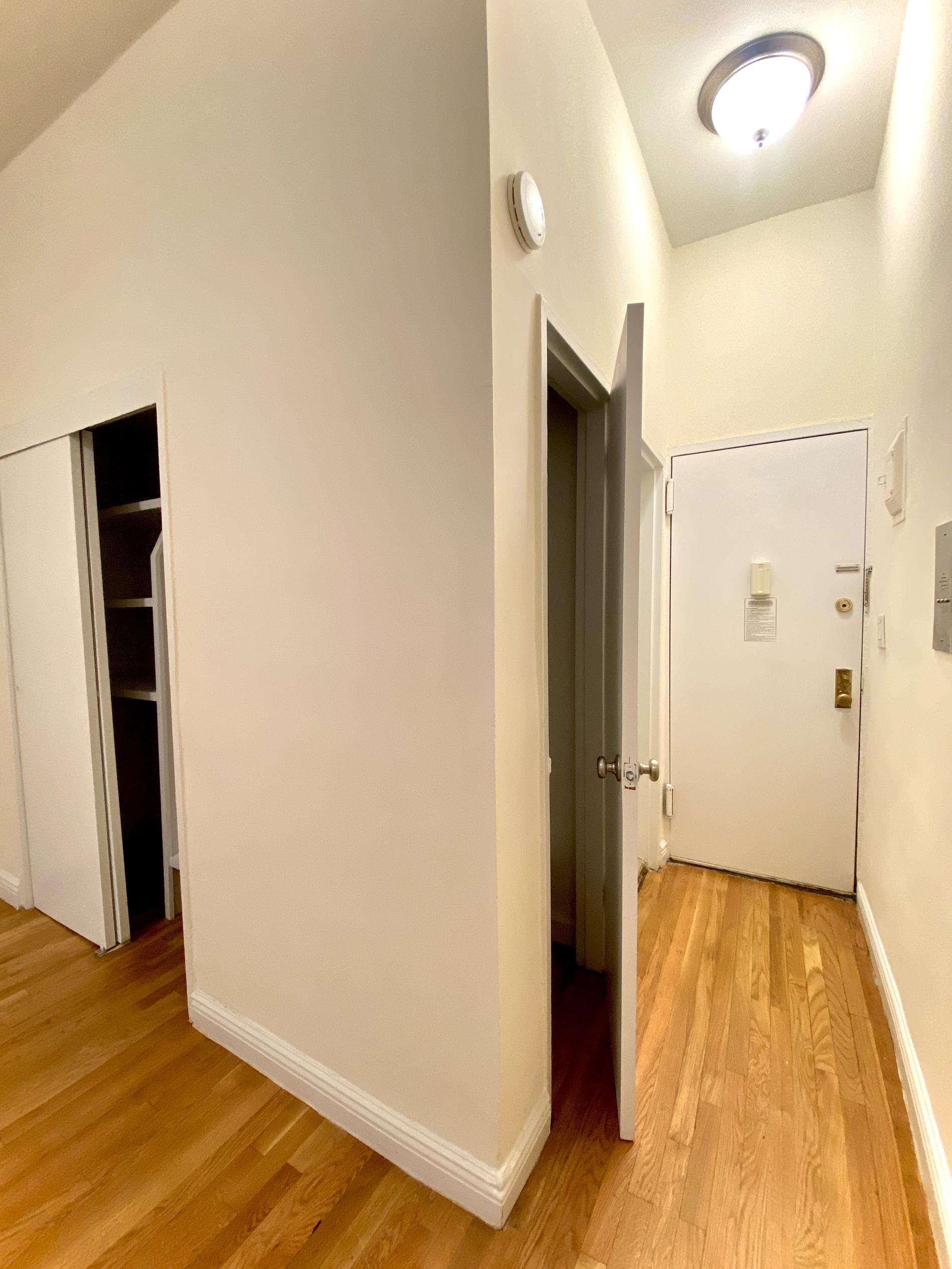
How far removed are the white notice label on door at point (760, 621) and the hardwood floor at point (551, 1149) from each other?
129cm

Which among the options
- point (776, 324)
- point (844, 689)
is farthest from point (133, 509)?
point (844, 689)

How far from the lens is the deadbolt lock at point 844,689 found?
7.68ft

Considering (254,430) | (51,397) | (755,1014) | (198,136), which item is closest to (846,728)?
(755,1014)

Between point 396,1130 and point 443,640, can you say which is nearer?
point 443,640

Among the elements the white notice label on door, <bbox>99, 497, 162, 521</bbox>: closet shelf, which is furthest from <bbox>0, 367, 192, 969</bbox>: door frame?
the white notice label on door

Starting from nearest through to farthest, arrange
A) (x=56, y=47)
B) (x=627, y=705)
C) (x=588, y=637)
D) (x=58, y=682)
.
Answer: (x=627, y=705)
(x=56, y=47)
(x=588, y=637)
(x=58, y=682)

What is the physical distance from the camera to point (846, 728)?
2357mm

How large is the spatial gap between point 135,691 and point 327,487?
4.82 feet

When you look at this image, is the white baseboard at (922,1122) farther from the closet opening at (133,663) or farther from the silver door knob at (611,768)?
the closet opening at (133,663)

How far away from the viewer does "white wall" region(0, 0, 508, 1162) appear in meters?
1.06

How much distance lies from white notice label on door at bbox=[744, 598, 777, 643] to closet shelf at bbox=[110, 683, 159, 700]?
2.51 m

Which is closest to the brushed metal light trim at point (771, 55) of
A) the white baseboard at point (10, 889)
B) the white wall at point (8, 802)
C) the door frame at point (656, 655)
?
the door frame at point (656, 655)

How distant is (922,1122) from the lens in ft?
4.17

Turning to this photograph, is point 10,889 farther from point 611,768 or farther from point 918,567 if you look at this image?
point 918,567
